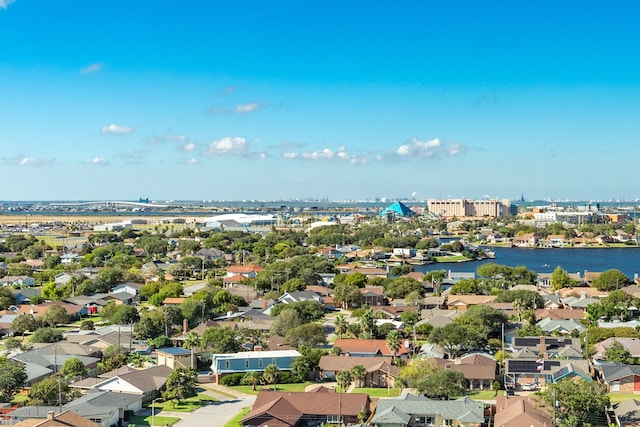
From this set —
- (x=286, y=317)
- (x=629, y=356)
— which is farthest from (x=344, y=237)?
(x=629, y=356)

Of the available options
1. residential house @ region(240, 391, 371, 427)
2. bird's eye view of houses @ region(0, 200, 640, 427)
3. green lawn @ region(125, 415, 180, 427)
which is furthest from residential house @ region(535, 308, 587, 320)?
green lawn @ region(125, 415, 180, 427)

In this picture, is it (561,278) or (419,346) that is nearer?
(419,346)

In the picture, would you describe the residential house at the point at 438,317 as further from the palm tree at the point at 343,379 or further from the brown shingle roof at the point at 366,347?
the palm tree at the point at 343,379

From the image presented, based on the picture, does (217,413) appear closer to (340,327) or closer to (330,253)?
(340,327)

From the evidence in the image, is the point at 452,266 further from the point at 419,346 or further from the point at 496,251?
the point at 419,346

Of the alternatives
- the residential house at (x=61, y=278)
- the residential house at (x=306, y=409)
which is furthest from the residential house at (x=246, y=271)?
the residential house at (x=306, y=409)

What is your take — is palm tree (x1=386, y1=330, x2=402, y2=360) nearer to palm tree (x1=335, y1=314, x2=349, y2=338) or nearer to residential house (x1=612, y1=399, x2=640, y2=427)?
palm tree (x1=335, y1=314, x2=349, y2=338)

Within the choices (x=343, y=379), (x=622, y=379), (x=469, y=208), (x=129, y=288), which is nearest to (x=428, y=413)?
(x=343, y=379)
